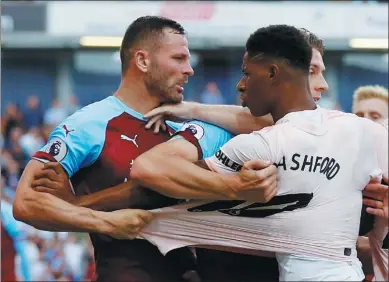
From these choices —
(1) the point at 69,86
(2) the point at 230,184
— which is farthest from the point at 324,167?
(1) the point at 69,86

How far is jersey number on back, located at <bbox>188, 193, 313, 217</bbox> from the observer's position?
2.38 meters

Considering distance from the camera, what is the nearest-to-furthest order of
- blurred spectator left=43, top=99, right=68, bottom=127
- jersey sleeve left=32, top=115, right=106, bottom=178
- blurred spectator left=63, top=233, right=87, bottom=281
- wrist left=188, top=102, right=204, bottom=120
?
jersey sleeve left=32, top=115, right=106, bottom=178
wrist left=188, top=102, right=204, bottom=120
blurred spectator left=63, top=233, right=87, bottom=281
blurred spectator left=43, top=99, right=68, bottom=127

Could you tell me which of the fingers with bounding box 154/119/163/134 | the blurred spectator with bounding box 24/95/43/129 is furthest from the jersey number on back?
the blurred spectator with bounding box 24/95/43/129

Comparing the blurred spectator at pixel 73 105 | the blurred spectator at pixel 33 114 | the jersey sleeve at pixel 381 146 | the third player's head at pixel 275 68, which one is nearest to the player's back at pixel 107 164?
the third player's head at pixel 275 68

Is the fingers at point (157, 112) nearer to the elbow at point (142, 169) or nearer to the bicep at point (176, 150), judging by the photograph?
the bicep at point (176, 150)

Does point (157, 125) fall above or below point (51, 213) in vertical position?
above

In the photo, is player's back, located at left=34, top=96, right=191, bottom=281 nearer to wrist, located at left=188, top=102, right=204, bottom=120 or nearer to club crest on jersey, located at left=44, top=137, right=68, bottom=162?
club crest on jersey, located at left=44, top=137, right=68, bottom=162

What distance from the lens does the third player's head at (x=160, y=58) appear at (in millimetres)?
2789

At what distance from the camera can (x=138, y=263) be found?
2688 millimetres

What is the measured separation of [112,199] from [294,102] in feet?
2.10

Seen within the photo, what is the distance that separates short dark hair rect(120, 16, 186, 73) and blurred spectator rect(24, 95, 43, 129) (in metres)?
6.83

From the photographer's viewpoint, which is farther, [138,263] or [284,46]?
[138,263]

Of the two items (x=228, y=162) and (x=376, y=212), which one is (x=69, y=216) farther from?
(x=376, y=212)

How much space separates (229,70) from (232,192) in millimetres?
8438
